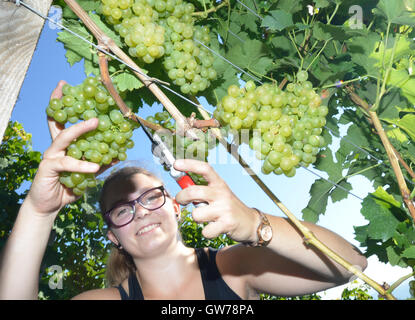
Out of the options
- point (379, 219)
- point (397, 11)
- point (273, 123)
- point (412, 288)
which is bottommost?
point (412, 288)

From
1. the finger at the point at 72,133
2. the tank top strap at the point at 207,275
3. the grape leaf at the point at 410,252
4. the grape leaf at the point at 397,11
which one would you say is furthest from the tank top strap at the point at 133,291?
the grape leaf at the point at 397,11

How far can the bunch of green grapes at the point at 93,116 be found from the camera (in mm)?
769

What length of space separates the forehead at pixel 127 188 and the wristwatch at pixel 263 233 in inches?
28.2

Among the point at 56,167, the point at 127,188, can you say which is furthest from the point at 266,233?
the point at 127,188

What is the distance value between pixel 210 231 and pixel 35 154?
2.82 meters

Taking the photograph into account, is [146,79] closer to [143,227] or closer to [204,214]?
[204,214]

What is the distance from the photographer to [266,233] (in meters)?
0.76

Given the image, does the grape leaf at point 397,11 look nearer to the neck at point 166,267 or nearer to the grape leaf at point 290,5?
the grape leaf at point 290,5

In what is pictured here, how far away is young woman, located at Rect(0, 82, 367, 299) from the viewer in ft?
2.22

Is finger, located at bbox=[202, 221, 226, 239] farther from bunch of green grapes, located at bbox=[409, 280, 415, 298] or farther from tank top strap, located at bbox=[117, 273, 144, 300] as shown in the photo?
tank top strap, located at bbox=[117, 273, 144, 300]

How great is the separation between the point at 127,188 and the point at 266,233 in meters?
0.77

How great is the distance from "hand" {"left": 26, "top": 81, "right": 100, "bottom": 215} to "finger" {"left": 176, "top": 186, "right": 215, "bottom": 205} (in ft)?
0.70

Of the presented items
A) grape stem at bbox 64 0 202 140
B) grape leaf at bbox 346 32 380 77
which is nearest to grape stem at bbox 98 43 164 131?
grape stem at bbox 64 0 202 140
